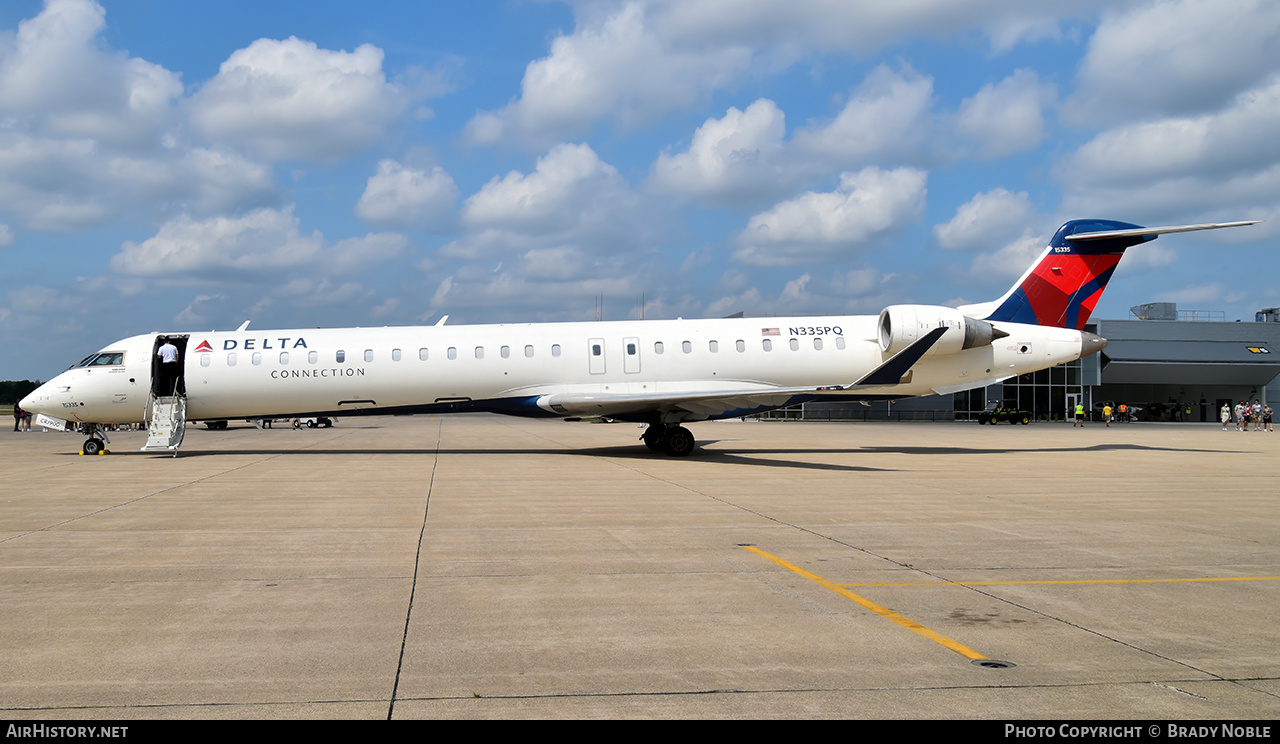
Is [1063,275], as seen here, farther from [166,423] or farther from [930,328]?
[166,423]

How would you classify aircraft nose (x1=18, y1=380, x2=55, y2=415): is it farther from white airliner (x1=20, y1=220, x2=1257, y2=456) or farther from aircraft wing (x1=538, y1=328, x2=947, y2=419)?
aircraft wing (x1=538, y1=328, x2=947, y2=419)

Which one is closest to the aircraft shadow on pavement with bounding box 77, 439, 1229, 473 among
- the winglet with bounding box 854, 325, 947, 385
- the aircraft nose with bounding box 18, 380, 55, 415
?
the winglet with bounding box 854, 325, 947, 385

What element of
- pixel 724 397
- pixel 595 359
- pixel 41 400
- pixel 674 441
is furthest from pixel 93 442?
pixel 724 397

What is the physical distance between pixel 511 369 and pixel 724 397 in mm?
5185

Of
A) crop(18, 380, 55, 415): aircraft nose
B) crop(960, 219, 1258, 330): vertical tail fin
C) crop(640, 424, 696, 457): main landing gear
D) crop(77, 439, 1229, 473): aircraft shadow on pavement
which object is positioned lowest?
crop(77, 439, 1229, 473): aircraft shadow on pavement

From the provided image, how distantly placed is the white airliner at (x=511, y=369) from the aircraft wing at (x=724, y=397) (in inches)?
2.7

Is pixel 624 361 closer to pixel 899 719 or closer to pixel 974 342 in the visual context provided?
pixel 974 342

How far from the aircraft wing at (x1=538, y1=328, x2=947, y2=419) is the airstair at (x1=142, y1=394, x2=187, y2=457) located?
847cm

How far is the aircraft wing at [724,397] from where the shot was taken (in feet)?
58.4

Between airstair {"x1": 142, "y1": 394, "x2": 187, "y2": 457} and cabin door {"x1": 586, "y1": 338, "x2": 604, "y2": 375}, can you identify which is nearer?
airstair {"x1": 142, "y1": 394, "x2": 187, "y2": 457}

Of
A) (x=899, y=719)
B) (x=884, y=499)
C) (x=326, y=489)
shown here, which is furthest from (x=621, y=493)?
(x=899, y=719)

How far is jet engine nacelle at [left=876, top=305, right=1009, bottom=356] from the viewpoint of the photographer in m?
20.3

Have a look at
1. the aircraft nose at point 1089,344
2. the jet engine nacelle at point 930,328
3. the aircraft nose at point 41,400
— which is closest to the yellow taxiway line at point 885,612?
the jet engine nacelle at point 930,328
